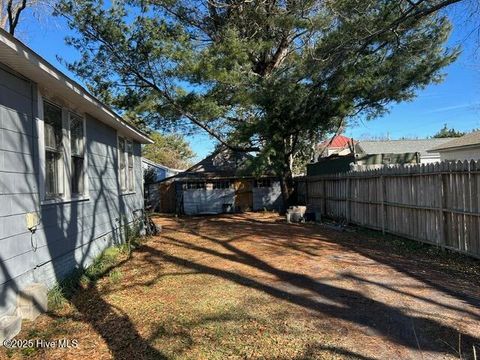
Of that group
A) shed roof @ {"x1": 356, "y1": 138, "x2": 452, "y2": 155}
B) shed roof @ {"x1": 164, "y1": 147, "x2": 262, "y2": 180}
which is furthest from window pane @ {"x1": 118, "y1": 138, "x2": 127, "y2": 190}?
shed roof @ {"x1": 356, "y1": 138, "x2": 452, "y2": 155}

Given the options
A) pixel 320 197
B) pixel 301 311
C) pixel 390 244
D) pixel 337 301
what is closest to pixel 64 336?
pixel 301 311

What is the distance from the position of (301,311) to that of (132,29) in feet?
38.0

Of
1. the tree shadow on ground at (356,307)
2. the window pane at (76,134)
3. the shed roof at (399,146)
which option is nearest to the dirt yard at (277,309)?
the tree shadow on ground at (356,307)

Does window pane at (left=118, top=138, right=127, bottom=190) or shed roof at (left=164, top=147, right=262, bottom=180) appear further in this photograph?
shed roof at (left=164, top=147, right=262, bottom=180)

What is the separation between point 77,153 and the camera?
7043mm

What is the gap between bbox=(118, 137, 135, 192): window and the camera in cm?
1058

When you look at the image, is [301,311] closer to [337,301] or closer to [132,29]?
[337,301]

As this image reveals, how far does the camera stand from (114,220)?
9344 mm

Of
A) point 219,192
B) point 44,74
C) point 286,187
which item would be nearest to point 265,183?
point 219,192

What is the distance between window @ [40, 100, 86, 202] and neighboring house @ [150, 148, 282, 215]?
1424 centimetres

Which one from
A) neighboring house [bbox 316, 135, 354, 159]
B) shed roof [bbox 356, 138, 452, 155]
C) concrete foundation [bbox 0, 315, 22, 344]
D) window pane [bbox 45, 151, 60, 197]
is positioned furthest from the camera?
shed roof [bbox 356, 138, 452, 155]

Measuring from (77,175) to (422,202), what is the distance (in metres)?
6.80

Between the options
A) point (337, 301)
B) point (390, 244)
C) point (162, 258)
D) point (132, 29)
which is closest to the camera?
point (337, 301)

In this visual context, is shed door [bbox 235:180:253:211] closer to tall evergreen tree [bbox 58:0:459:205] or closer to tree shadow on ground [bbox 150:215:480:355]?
tall evergreen tree [bbox 58:0:459:205]
